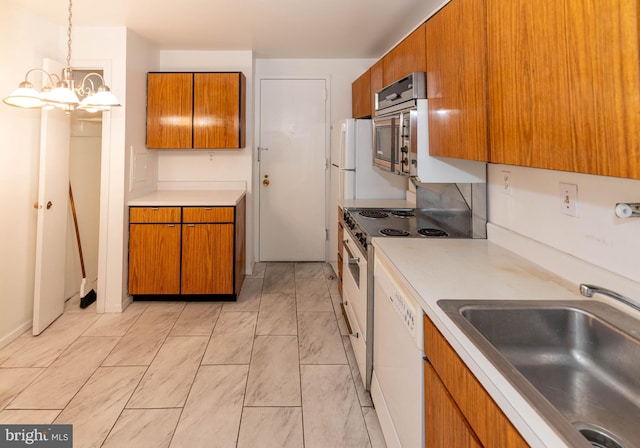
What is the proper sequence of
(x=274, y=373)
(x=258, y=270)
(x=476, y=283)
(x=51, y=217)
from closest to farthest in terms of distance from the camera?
(x=476, y=283) < (x=274, y=373) < (x=51, y=217) < (x=258, y=270)

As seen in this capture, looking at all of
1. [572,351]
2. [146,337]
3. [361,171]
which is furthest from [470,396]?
[361,171]

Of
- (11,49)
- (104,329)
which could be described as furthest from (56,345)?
(11,49)

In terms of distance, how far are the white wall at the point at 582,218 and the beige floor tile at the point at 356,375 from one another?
47.1 inches

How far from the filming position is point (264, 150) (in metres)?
4.64

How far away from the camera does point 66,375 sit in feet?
7.54

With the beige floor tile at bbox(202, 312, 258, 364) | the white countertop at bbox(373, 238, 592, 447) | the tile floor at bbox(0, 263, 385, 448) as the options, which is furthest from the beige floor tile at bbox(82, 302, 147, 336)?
the white countertop at bbox(373, 238, 592, 447)

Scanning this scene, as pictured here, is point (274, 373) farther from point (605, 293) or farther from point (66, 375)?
point (605, 293)

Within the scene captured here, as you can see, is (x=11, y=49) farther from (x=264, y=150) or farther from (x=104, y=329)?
(x=264, y=150)

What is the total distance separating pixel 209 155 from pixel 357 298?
2646 millimetres

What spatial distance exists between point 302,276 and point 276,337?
1.48 meters

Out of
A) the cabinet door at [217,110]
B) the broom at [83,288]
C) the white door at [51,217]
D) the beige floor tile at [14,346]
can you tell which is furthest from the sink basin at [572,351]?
the broom at [83,288]

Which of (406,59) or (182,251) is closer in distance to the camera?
(406,59)

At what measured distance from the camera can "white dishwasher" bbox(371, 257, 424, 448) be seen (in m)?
1.25

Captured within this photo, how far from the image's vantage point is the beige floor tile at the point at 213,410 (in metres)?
1.78
